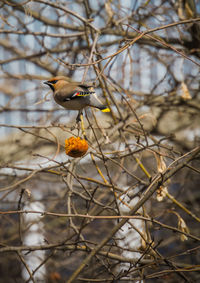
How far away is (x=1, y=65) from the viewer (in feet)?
10.6

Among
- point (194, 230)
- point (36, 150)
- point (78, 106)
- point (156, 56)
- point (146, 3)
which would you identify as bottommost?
point (194, 230)

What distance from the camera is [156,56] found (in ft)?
10.0

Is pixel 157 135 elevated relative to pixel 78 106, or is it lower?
lower

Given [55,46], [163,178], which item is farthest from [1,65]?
[163,178]

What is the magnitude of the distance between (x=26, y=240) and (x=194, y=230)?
1660 mm

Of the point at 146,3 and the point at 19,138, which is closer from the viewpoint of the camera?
the point at 146,3

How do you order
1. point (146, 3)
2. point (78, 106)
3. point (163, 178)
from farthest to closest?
point (146, 3) → point (78, 106) → point (163, 178)

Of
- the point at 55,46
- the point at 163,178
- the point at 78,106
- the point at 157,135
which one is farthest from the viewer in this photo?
the point at 157,135

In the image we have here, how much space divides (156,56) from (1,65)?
1.41 metres

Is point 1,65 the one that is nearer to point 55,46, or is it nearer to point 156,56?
point 55,46

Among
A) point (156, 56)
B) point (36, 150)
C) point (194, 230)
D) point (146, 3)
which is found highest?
point (146, 3)

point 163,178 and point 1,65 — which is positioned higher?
point 1,65

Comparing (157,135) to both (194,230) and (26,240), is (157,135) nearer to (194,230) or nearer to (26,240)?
(194,230)

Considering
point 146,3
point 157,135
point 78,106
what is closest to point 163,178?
point 78,106
